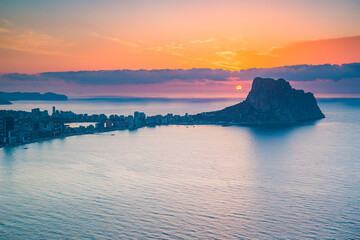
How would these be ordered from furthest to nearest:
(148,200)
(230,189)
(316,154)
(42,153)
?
(42,153) → (316,154) → (230,189) → (148,200)

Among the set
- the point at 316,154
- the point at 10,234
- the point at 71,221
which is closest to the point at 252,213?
the point at 71,221

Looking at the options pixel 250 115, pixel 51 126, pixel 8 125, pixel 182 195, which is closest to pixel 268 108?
pixel 250 115

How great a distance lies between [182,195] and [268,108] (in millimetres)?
107492

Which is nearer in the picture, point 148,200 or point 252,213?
point 252,213

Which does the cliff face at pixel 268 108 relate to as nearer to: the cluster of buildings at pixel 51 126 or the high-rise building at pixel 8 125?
the cluster of buildings at pixel 51 126

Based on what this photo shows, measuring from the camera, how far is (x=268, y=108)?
13250 centimetres

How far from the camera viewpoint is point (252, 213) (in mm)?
27641

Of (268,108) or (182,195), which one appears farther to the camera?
(268,108)

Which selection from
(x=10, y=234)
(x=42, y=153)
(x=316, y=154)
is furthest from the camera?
(x=42, y=153)

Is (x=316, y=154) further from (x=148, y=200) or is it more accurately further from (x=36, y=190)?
(x=36, y=190)

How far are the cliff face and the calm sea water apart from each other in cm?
6839

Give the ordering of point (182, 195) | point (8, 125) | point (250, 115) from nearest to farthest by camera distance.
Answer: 1. point (182, 195)
2. point (8, 125)
3. point (250, 115)

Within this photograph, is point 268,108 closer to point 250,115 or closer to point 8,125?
point 250,115

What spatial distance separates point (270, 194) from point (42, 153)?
155 ft
